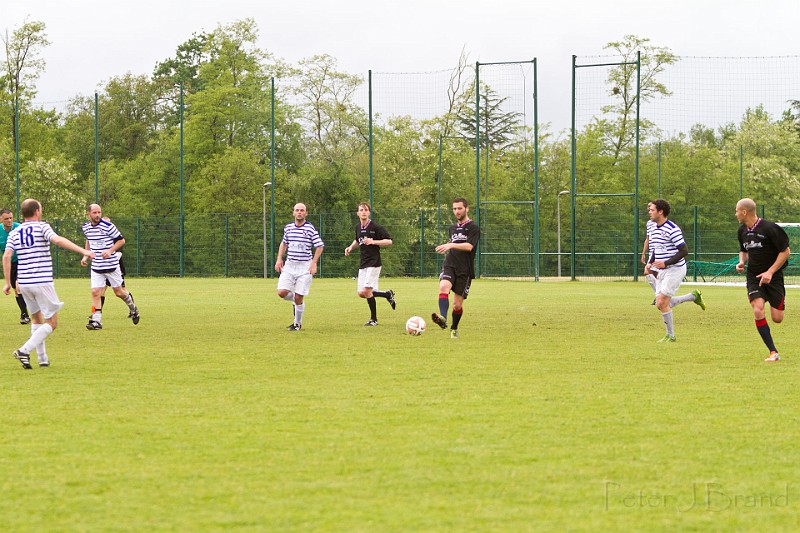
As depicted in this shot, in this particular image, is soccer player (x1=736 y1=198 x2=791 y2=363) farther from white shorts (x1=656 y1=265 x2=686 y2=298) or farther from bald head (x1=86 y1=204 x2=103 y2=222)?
bald head (x1=86 y1=204 x2=103 y2=222)

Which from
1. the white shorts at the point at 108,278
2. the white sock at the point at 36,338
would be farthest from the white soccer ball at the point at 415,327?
the white sock at the point at 36,338

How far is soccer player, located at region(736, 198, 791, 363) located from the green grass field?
528mm

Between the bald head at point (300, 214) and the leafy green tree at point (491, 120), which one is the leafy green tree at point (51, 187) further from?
the bald head at point (300, 214)

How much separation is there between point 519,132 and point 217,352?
38043 mm

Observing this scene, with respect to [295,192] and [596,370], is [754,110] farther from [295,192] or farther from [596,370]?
[596,370]

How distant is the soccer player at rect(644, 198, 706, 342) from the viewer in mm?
13828

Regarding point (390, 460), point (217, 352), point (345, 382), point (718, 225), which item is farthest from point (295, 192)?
point (390, 460)

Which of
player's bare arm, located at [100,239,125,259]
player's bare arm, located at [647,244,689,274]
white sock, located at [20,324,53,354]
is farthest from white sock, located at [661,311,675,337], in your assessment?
player's bare arm, located at [100,239,125,259]

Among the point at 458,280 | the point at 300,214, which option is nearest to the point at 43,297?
the point at 458,280

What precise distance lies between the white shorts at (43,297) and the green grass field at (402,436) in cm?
61

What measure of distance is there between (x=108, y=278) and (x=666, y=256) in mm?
8201

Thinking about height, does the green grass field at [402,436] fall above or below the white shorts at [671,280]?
below

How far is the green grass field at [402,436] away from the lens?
4.96m

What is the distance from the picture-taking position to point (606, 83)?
123ft
